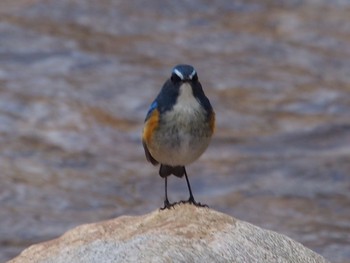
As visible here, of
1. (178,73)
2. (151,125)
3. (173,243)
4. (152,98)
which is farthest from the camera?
(152,98)

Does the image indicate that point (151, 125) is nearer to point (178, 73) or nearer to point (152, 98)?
point (178, 73)

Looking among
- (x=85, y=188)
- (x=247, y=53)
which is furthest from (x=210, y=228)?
(x=247, y=53)

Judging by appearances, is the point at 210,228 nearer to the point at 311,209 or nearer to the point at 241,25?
the point at 311,209

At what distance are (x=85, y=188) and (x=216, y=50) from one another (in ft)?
15.2

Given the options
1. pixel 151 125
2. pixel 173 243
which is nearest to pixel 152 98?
pixel 151 125

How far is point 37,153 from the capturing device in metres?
13.1

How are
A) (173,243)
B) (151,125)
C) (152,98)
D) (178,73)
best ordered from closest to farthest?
(173,243) < (178,73) < (151,125) < (152,98)

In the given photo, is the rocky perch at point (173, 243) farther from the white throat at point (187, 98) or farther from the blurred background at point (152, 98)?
the blurred background at point (152, 98)

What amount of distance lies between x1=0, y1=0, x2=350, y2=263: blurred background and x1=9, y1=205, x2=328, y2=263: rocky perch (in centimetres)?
426

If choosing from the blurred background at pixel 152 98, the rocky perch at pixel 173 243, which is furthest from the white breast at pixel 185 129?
the blurred background at pixel 152 98

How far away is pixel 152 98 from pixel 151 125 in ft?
25.3

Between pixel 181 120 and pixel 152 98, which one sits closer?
pixel 181 120

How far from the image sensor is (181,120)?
6.83 meters

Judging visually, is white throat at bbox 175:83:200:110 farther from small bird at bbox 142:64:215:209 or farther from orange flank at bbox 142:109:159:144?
orange flank at bbox 142:109:159:144
